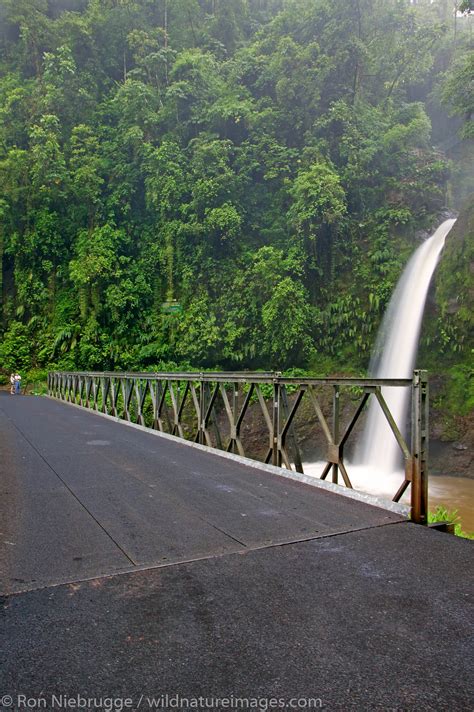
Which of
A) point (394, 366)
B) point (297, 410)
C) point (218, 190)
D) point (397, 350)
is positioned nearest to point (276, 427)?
point (297, 410)

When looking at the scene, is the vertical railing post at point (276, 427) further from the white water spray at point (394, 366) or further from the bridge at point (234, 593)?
the white water spray at point (394, 366)

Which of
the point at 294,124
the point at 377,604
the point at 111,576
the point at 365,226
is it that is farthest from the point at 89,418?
the point at 294,124

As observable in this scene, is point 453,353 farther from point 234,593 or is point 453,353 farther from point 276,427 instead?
point 234,593

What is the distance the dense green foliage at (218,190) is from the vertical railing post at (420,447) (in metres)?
17.0

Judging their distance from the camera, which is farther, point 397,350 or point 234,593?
point 397,350

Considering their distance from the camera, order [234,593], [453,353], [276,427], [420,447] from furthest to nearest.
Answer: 1. [453,353]
2. [276,427]
3. [420,447]
4. [234,593]

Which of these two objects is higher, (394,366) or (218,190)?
(218,190)

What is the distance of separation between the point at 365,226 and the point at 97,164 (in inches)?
672

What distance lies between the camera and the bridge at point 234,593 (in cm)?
202

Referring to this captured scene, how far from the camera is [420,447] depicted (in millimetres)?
4438

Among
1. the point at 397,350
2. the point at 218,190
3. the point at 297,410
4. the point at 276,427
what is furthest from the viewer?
the point at 218,190

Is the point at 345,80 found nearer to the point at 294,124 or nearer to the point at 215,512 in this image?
the point at 294,124

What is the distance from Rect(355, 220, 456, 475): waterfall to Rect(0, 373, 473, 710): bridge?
1215cm

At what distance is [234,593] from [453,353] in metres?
17.2
